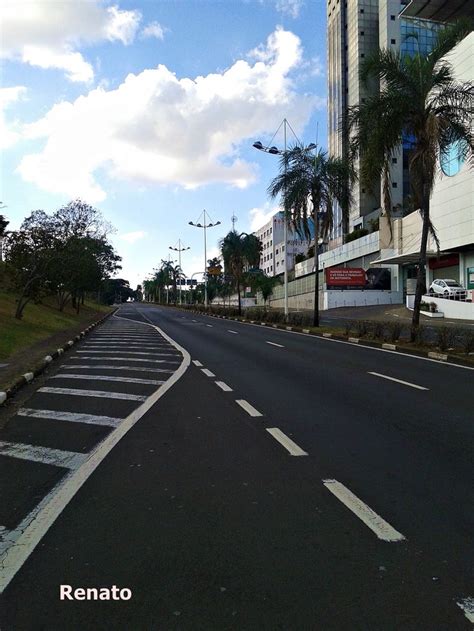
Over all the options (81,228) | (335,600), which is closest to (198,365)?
(335,600)

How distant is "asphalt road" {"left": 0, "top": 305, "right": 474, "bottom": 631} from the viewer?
3.10 metres

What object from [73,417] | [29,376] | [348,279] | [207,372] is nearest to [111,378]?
[29,376]

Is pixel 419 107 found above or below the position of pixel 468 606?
above

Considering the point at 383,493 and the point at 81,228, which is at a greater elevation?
the point at 81,228

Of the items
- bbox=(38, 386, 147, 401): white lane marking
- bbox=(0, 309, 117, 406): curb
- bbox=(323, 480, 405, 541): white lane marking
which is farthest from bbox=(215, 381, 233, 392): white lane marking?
bbox=(323, 480, 405, 541): white lane marking

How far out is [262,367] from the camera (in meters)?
14.2

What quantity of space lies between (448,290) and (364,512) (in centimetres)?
4513

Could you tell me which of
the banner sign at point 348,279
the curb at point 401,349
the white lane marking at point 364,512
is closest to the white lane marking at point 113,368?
the curb at point 401,349

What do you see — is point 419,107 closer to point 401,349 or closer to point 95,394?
point 401,349

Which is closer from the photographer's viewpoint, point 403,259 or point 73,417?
point 73,417

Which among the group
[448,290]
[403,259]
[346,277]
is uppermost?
[403,259]

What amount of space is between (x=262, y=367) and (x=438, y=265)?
47909 millimetres

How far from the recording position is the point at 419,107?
18.6m

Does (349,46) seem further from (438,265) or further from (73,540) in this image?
(73,540)
